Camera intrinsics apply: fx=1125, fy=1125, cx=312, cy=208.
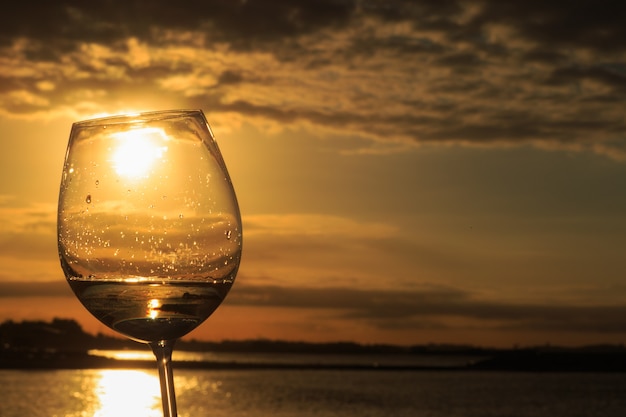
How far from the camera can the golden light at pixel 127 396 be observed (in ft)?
204

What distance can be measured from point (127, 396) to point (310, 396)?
41.9ft

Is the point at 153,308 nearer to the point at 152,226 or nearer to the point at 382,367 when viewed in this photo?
the point at 152,226

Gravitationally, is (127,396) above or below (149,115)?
above

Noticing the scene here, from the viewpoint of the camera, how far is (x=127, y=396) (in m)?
75.1

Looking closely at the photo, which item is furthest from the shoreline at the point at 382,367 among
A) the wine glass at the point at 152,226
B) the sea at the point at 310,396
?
the wine glass at the point at 152,226

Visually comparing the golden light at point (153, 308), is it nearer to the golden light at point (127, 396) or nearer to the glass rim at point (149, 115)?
the glass rim at point (149, 115)

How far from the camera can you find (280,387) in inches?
3199

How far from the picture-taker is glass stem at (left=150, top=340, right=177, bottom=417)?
3.66ft

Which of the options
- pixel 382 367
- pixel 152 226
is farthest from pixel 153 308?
pixel 382 367

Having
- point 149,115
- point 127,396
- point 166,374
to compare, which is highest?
point 127,396

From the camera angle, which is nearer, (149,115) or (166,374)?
(166,374)

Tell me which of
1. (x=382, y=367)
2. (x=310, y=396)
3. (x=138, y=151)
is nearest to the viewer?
(x=138, y=151)

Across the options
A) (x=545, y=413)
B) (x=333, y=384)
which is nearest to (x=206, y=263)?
(x=545, y=413)

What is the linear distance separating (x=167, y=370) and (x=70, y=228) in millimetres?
224
